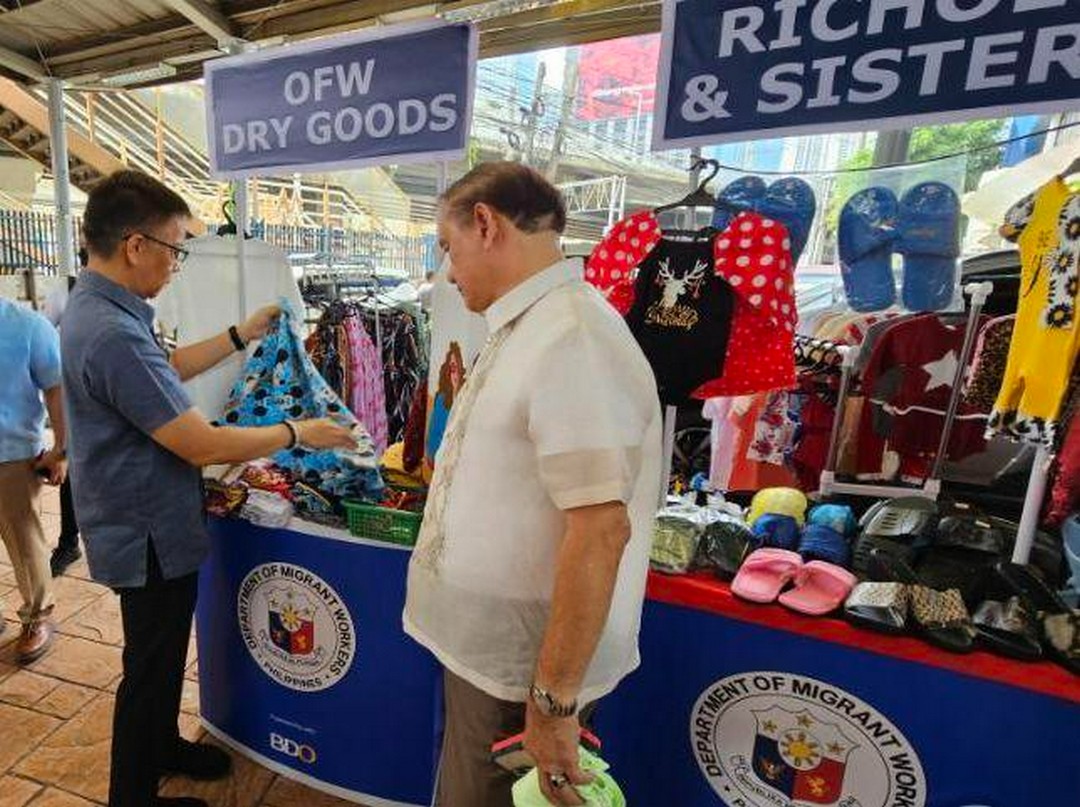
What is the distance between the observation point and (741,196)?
2312 mm

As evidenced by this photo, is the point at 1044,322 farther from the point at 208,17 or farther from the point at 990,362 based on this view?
the point at 208,17

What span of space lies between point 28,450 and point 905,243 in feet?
11.8

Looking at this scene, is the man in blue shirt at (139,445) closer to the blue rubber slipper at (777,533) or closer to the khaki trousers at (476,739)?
the khaki trousers at (476,739)

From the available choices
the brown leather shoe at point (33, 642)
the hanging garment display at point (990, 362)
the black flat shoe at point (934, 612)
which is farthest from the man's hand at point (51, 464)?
the hanging garment display at point (990, 362)

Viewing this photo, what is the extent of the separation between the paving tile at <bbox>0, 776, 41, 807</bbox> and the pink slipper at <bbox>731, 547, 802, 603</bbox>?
7.72ft

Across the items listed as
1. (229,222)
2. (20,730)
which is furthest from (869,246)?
(20,730)

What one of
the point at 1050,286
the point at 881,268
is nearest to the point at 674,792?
the point at 1050,286

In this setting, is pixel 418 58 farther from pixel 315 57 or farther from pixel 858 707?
pixel 858 707

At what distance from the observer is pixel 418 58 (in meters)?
2.06

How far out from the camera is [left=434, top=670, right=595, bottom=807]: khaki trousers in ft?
4.00

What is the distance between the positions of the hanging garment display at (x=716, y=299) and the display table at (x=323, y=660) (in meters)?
1.07

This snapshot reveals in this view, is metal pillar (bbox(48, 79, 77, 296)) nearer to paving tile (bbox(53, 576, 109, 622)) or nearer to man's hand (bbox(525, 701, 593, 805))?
paving tile (bbox(53, 576, 109, 622))

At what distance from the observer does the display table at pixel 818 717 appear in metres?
1.44

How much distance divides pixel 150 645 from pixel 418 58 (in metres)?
1.89
